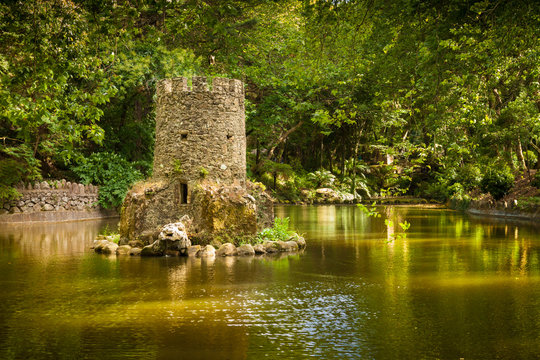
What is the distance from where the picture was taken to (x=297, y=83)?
10.6 metres

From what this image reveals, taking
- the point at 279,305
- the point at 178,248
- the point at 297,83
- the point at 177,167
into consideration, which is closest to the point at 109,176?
the point at 177,167

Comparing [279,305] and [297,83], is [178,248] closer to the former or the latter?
[297,83]

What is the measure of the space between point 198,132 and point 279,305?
320 inches

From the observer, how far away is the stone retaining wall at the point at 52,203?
24516mm

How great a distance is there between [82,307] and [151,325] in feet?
5.21

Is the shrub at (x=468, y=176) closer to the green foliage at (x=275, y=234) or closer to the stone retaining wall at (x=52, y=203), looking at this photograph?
the green foliage at (x=275, y=234)

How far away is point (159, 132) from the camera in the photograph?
16172 millimetres

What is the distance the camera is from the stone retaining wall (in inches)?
965

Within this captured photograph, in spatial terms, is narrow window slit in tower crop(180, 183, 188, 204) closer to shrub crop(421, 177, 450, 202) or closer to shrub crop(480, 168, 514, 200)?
shrub crop(480, 168, 514, 200)

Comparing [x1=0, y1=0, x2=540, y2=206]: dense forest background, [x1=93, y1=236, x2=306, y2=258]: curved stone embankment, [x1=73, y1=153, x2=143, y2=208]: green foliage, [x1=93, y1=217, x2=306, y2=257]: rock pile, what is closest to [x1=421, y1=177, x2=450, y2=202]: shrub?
[x1=0, y1=0, x2=540, y2=206]: dense forest background

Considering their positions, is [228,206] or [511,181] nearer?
[228,206]

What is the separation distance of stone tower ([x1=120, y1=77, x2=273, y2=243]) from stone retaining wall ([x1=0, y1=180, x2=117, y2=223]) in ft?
35.5

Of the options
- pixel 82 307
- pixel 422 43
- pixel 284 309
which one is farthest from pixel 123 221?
pixel 422 43

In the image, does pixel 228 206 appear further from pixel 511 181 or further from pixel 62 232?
pixel 511 181
